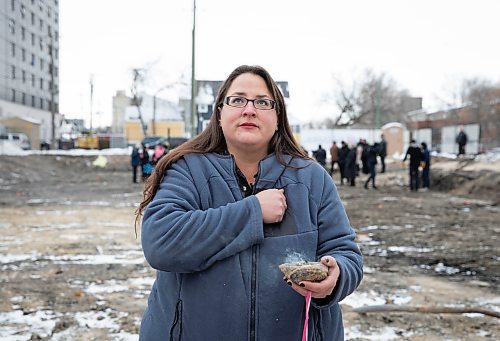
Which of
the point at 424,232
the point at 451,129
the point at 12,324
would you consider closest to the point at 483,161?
the point at 424,232

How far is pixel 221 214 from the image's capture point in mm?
1779

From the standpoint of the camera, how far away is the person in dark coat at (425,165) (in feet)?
61.4

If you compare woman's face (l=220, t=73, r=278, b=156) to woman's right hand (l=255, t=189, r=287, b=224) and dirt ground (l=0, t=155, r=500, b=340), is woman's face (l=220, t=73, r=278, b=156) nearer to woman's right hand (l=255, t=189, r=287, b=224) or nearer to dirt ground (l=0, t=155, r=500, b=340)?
woman's right hand (l=255, t=189, r=287, b=224)

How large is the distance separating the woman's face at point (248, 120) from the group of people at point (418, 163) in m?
17.3

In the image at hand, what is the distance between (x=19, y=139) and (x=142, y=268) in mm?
32754

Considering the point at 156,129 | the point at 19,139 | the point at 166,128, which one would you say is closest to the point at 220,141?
the point at 19,139

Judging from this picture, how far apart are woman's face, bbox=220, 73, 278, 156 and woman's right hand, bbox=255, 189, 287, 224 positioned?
0.78 feet

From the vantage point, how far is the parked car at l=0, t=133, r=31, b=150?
35.1 metres

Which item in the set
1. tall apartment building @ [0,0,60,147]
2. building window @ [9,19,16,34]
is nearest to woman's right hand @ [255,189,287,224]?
tall apartment building @ [0,0,60,147]

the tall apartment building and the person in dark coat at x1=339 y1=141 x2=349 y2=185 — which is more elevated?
the tall apartment building

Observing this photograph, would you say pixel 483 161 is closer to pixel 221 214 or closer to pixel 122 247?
pixel 122 247

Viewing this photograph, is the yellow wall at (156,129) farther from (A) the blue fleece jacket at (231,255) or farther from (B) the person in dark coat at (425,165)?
(A) the blue fleece jacket at (231,255)

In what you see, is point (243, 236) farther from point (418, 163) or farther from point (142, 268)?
point (418, 163)

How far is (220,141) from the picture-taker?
6.88 feet
